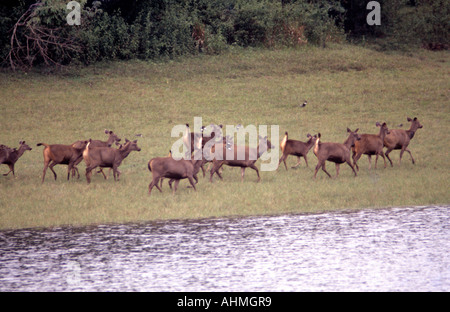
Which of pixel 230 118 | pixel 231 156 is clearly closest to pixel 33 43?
pixel 230 118

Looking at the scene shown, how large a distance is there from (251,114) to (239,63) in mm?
7892

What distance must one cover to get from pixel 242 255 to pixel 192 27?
2831 cm

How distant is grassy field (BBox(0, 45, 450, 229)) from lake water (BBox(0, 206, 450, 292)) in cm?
123

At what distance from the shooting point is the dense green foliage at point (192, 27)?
111 feet

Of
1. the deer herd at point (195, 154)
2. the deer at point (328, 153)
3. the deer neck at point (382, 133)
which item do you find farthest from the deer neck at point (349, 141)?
the deer neck at point (382, 133)

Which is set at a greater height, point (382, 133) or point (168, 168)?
point (382, 133)

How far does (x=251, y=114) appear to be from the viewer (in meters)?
29.4

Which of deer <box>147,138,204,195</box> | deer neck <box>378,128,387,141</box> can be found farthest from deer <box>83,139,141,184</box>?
deer neck <box>378,128,387,141</box>

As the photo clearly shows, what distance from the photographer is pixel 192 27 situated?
38.8 meters

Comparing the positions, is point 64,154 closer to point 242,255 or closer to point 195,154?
point 195,154

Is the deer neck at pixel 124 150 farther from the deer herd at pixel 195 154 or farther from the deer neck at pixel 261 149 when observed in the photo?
the deer neck at pixel 261 149

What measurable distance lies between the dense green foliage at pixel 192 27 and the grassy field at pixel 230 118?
3.87 feet
